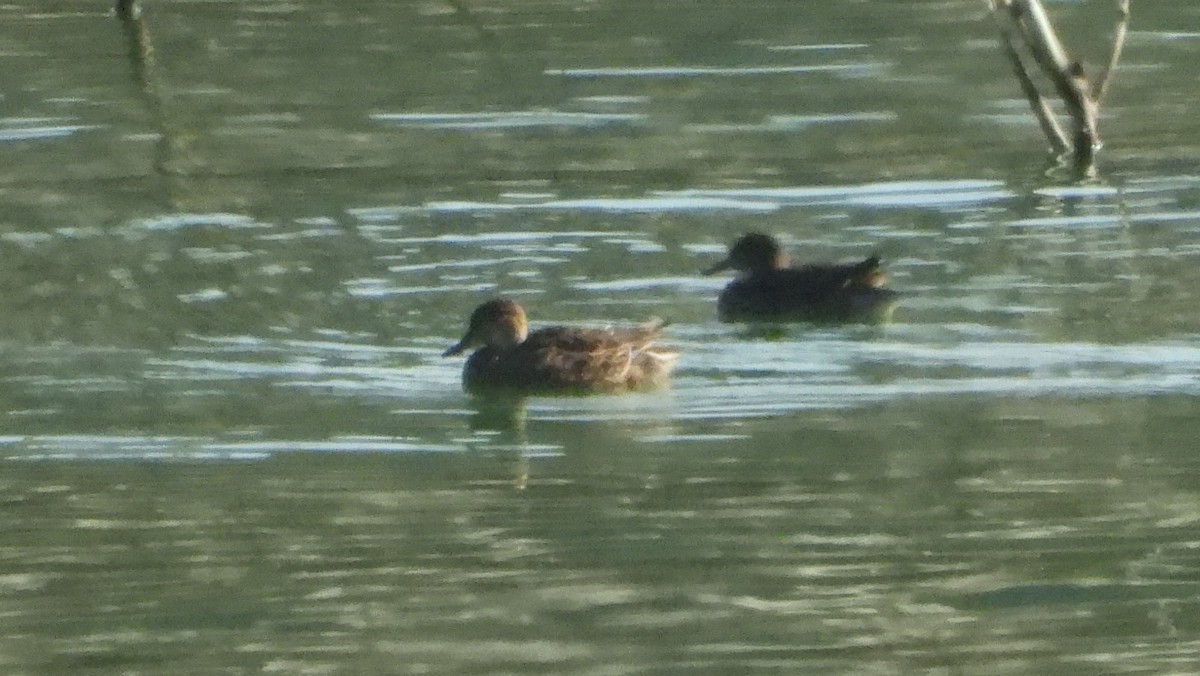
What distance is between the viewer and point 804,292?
1350 cm

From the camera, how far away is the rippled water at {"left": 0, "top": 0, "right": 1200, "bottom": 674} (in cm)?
822

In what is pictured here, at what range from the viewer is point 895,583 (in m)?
8.45

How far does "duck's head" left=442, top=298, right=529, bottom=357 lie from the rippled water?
0.70ft

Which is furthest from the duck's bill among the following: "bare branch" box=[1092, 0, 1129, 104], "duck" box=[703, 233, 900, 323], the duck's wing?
"bare branch" box=[1092, 0, 1129, 104]

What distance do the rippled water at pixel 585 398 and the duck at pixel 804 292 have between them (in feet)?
0.45

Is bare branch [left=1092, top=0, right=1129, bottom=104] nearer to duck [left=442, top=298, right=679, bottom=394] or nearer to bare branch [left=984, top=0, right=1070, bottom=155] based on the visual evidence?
bare branch [left=984, top=0, right=1070, bottom=155]

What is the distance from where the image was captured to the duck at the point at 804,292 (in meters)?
13.0

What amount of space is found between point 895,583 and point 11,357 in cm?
510

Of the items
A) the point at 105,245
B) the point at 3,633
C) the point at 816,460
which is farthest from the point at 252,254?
the point at 3,633

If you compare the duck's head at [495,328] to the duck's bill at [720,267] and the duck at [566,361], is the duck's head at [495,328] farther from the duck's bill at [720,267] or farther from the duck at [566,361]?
the duck's bill at [720,267]

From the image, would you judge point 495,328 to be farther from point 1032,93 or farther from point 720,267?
point 1032,93

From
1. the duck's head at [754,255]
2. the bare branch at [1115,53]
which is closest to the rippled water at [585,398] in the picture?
the duck's head at [754,255]

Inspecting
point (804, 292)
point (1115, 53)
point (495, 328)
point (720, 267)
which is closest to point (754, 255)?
point (720, 267)

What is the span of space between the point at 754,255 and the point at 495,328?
2.17 m
